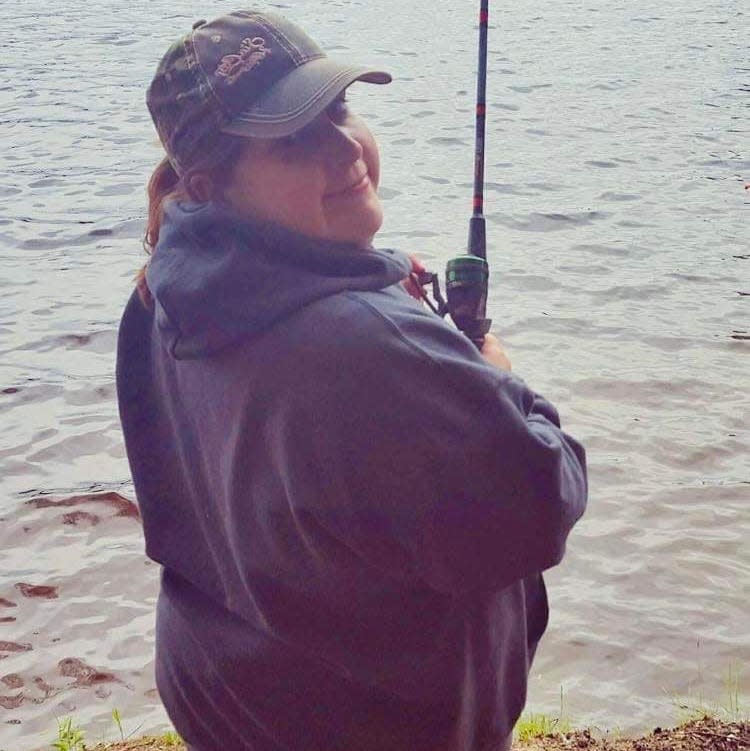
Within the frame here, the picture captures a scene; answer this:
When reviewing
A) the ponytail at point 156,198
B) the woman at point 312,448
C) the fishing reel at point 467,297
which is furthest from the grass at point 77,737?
the ponytail at point 156,198

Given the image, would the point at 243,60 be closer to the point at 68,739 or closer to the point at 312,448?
the point at 312,448

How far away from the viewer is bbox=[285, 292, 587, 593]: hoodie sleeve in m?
1.87

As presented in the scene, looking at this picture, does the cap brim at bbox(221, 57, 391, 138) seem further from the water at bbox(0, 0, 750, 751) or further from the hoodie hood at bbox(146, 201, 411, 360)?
the water at bbox(0, 0, 750, 751)

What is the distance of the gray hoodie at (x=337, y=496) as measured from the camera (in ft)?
6.19

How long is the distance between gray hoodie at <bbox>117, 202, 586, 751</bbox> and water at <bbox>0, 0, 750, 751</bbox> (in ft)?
7.86

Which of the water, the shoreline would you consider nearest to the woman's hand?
the shoreline

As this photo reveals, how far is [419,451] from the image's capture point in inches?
74.2

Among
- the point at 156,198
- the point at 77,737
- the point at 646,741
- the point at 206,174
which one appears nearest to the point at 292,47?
the point at 206,174

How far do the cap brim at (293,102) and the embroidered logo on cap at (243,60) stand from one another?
6 cm

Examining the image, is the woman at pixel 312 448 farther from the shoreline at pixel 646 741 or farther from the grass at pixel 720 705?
the grass at pixel 720 705

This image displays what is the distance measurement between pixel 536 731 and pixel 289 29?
257 cm

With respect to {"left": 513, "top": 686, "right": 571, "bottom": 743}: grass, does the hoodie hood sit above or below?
above

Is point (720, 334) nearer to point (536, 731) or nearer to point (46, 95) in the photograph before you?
point (536, 731)

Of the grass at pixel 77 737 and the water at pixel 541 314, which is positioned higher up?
the grass at pixel 77 737
